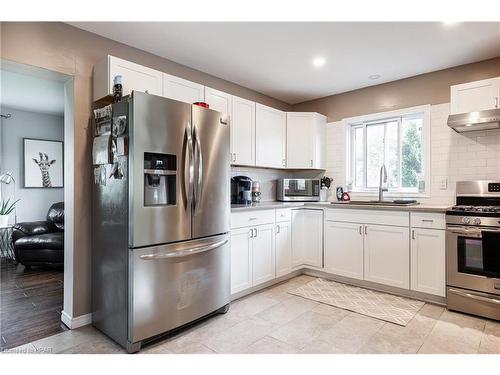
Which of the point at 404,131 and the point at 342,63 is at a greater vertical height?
the point at 342,63

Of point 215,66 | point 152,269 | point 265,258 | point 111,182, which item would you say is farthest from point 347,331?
point 215,66

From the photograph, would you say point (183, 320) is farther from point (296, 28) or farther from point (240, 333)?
point (296, 28)

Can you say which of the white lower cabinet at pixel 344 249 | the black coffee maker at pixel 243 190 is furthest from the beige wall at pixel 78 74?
the white lower cabinet at pixel 344 249

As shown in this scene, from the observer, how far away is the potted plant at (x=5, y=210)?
14.5 ft

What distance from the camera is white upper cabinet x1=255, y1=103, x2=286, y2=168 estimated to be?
12.7 feet

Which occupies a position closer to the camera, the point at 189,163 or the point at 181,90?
the point at 189,163

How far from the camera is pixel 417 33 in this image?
261 centimetres

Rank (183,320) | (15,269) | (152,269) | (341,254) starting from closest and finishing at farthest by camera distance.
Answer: (152,269) → (183,320) → (341,254) → (15,269)

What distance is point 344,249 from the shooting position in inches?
140

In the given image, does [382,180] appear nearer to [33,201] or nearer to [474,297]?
[474,297]

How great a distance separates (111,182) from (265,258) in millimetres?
1830

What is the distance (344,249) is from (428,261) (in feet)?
2.86

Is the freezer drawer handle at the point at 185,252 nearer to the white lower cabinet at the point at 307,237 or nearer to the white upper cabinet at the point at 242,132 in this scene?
the white upper cabinet at the point at 242,132

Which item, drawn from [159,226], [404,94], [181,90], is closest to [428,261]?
[404,94]
